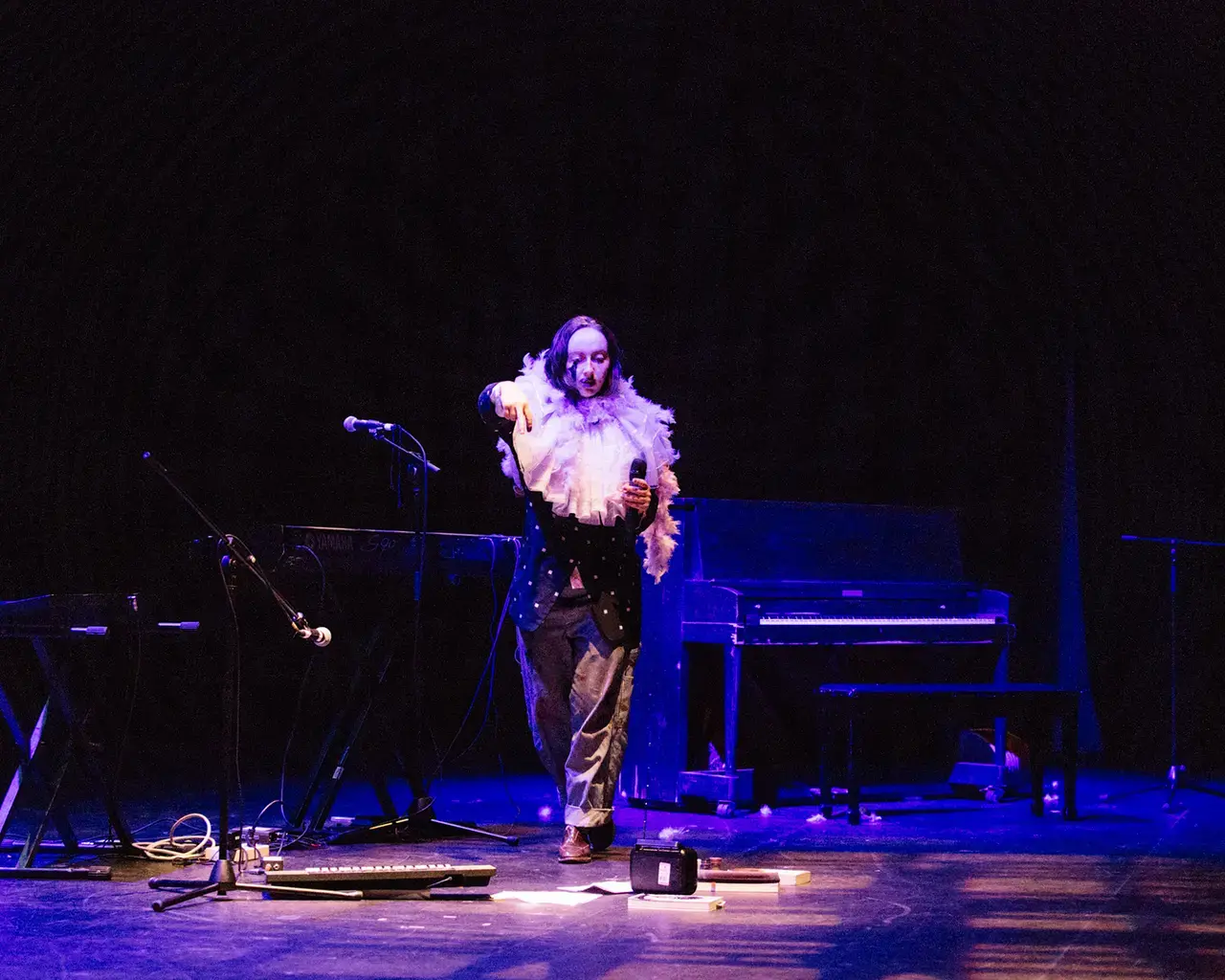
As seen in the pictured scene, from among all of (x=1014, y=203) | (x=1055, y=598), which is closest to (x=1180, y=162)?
(x=1014, y=203)

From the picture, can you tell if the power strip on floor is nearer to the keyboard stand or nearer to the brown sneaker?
the keyboard stand

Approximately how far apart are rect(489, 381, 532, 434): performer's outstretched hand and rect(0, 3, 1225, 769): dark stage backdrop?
291 centimetres

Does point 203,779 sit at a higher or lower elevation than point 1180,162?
lower

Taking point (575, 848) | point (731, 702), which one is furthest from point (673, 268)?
point (575, 848)

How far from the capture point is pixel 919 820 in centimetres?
590

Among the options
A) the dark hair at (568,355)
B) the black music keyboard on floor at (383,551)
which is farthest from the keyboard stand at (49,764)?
the dark hair at (568,355)

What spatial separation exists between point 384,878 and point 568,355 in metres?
1.87

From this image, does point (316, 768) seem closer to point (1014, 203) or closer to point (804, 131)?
point (804, 131)

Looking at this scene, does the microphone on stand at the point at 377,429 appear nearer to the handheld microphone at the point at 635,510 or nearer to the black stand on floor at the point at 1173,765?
the handheld microphone at the point at 635,510

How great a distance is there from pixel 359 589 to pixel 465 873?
2.53m

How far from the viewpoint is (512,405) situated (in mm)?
4801

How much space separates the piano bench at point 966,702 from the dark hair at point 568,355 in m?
1.73

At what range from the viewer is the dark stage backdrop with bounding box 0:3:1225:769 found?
6.98 metres

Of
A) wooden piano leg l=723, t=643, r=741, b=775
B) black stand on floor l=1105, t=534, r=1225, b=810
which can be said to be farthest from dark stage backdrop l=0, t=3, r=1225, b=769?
wooden piano leg l=723, t=643, r=741, b=775
